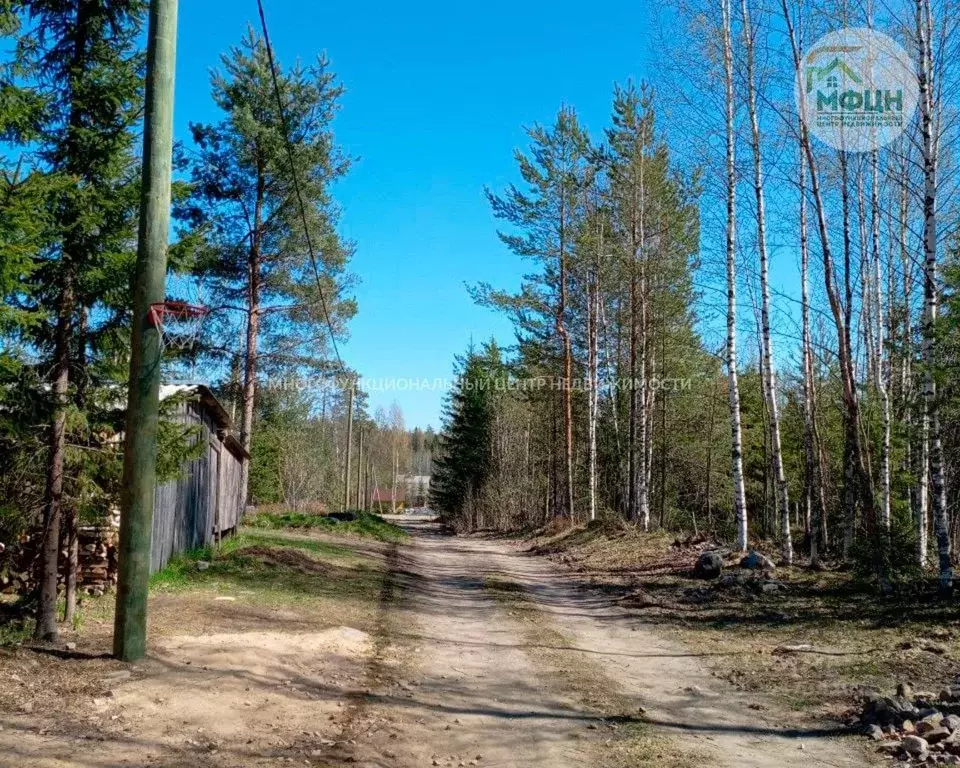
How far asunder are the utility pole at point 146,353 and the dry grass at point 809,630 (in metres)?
5.44

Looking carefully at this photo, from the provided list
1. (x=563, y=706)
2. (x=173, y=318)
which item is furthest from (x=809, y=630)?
(x=173, y=318)

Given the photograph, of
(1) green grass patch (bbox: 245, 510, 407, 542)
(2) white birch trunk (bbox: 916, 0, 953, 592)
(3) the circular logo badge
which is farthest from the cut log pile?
(1) green grass patch (bbox: 245, 510, 407, 542)

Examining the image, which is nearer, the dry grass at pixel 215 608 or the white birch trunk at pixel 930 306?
the dry grass at pixel 215 608

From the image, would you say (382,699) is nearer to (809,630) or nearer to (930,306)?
(809,630)

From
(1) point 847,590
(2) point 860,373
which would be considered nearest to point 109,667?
(1) point 847,590

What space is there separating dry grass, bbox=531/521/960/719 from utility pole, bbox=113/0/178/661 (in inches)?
214

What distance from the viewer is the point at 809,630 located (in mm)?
8977

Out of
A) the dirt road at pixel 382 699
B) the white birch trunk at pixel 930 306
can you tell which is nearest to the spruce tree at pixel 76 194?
the dirt road at pixel 382 699

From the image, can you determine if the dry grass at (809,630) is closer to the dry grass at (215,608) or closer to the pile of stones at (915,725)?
the pile of stones at (915,725)

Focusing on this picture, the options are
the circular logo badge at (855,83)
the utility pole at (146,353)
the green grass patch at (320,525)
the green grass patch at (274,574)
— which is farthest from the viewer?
the green grass patch at (320,525)

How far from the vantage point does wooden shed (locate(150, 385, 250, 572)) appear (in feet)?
39.9

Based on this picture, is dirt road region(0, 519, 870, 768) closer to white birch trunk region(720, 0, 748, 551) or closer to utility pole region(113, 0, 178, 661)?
utility pole region(113, 0, 178, 661)

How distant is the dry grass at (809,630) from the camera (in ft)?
22.0

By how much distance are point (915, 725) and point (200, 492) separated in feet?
45.1
